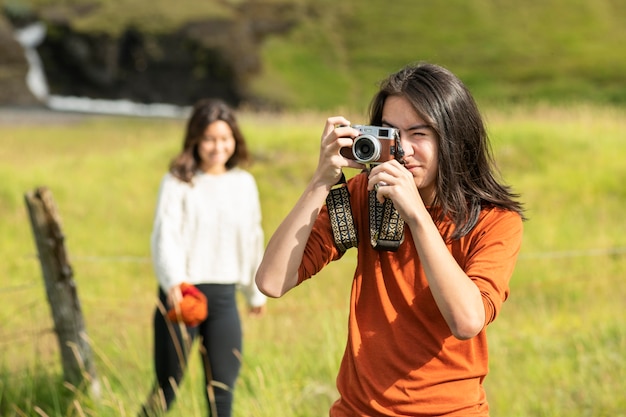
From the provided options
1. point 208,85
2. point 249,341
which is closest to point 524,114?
point 249,341

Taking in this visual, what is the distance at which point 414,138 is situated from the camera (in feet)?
6.69

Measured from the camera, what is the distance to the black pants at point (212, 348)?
3797 mm

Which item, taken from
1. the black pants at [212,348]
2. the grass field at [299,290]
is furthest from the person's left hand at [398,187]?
the black pants at [212,348]

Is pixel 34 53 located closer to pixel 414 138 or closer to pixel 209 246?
pixel 209 246

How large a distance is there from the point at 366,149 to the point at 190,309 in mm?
1853

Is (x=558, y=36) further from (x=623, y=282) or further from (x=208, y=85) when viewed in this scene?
(x=623, y=282)

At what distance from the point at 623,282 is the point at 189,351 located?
463 centimetres

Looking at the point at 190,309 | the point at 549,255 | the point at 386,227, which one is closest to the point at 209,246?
the point at 190,309

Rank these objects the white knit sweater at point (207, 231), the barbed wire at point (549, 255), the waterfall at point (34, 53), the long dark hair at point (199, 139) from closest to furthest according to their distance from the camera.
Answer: the white knit sweater at point (207, 231) → the long dark hair at point (199, 139) → the barbed wire at point (549, 255) → the waterfall at point (34, 53)

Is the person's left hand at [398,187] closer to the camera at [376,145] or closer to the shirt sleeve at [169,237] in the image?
the camera at [376,145]

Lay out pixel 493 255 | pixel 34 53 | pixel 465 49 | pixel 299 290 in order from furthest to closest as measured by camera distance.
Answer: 1. pixel 465 49
2. pixel 34 53
3. pixel 299 290
4. pixel 493 255

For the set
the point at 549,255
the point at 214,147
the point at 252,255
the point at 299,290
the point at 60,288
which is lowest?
the point at 299,290

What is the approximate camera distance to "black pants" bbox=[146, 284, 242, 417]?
3.80 m

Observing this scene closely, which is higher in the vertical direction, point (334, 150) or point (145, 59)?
point (145, 59)
